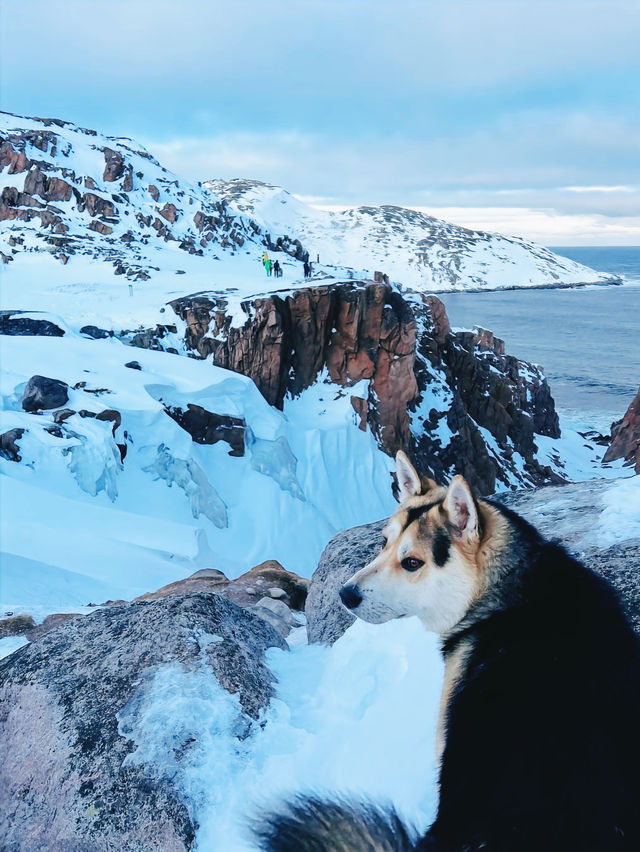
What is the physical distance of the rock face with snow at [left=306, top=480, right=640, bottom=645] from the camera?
4.71 meters

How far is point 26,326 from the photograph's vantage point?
29.1 meters

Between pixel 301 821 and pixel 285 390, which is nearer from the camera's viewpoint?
pixel 301 821

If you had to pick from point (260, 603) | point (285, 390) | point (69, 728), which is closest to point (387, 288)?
point (285, 390)

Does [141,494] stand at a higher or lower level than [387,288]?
lower

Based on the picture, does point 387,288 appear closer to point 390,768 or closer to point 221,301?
point 221,301

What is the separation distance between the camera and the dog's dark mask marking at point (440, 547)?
9.39ft

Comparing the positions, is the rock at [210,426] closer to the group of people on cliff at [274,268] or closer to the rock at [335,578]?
the rock at [335,578]

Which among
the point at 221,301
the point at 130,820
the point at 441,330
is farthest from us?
the point at 441,330

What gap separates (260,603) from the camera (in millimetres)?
7965

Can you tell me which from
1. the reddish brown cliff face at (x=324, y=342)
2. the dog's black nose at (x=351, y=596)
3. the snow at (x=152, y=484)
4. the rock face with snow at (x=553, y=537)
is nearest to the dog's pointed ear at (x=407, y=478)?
the dog's black nose at (x=351, y=596)

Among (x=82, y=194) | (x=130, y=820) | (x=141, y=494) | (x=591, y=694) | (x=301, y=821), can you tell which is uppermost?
(x=82, y=194)

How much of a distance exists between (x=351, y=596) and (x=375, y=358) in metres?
33.7

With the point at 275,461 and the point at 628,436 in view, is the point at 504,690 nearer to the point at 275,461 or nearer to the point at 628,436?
the point at 275,461

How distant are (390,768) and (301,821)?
587 mm
